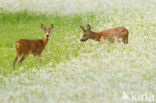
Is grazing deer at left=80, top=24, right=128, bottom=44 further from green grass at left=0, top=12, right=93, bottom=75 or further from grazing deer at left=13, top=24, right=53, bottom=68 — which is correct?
grazing deer at left=13, top=24, right=53, bottom=68

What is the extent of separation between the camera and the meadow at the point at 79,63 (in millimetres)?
6508

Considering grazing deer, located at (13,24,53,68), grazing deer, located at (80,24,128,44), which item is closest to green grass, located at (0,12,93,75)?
grazing deer, located at (13,24,53,68)

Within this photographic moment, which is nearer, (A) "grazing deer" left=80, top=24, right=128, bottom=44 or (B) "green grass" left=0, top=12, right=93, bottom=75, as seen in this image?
(B) "green grass" left=0, top=12, right=93, bottom=75

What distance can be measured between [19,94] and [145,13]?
45.1 ft

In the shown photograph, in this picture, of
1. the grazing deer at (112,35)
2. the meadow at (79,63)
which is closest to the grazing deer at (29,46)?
the meadow at (79,63)

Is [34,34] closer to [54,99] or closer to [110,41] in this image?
[110,41]

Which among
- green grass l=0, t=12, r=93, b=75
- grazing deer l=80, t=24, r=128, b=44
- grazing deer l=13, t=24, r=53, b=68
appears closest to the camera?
grazing deer l=13, t=24, r=53, b=68

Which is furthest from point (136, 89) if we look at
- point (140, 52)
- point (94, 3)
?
point (94, 3)

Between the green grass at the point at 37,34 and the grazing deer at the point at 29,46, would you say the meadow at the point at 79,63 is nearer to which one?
the green grass at the point at 37,34

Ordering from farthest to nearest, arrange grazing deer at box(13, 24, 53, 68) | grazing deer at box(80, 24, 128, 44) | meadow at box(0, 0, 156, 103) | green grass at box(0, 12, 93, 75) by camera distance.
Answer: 1. grazing deer at box(80, 24, 128, 44)
2. green grass at box(0, 12, 93, 75)
3. grazing deer at box(13, 24, 53, 68)
4. meadow at box(0, 0, 156, 103)

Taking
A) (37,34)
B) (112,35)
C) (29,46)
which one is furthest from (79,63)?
(37,34)

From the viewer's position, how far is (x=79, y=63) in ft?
27.9

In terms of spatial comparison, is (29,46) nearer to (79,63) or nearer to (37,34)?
(79,63)

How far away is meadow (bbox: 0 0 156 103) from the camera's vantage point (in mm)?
6508
